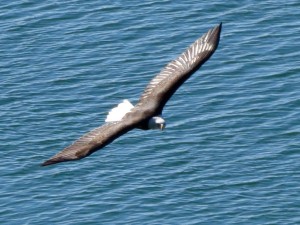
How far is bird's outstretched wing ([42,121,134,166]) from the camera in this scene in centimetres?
2869

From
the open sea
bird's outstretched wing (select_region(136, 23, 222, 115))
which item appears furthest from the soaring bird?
the open sea

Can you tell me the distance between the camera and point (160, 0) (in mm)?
53438

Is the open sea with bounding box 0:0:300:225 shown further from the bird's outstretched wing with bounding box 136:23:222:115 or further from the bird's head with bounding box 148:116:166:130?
the bird's head with bounding box 148:116:166:130

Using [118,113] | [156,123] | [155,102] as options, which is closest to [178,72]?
[155,102]

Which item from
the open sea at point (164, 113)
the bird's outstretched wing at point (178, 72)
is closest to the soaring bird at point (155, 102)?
the bird's outstretched wing at point (178, 72)

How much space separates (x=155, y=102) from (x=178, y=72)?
95 cm

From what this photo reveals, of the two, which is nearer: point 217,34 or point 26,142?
point 217,34

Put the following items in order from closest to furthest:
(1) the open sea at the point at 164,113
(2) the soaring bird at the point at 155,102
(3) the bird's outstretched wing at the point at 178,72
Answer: (2) the soaring bird at the point at 155,102, (3) the bird's outstretched wing at the point at 178,72, (1) the open sea at the point at 164,113

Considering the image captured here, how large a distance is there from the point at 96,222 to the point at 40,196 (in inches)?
97.1

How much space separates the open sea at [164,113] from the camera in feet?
138

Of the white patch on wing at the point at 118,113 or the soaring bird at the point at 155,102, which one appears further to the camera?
the white patch on wing at the point at 118,113

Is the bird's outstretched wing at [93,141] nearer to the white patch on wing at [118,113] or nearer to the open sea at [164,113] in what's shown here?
the white patch on wing at [118,113]

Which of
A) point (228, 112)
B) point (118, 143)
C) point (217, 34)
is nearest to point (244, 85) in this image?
point (228, 112)

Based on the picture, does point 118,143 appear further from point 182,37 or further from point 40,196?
point 182,37
